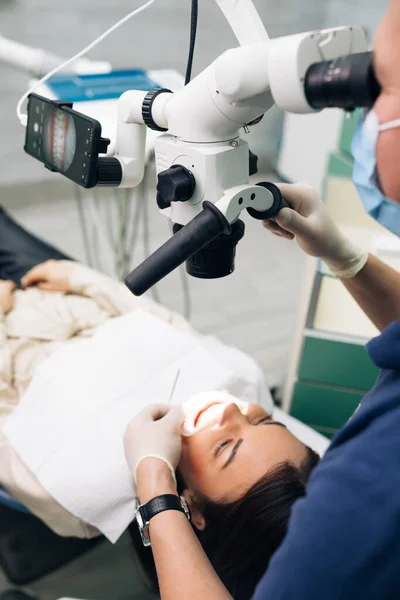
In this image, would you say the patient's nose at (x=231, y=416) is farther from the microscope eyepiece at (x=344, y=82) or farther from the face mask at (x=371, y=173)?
the microscope eyepiece at (x=344, y=82)

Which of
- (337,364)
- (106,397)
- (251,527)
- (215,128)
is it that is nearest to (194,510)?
(251,527)

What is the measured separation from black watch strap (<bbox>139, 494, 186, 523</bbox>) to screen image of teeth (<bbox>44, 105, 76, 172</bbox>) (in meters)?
0.53

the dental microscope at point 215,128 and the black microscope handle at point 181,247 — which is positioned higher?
the dental microscope at point 215,128

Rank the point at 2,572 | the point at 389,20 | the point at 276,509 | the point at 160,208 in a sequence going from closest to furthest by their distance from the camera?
1. the point at 389,20
2. the point at 160,208
3. the point at 276,509
4. the point at 2,572

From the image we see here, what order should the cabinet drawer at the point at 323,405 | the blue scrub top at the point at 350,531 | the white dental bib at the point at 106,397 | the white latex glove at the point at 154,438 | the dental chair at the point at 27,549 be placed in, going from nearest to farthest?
the blue scrub top at the point at 350,531, the white latex glove at the point at 154,438, the white dental bib at the point at 106,397, the dental chair at the point at 27,549, the cabinet drawer at the point at 323,405

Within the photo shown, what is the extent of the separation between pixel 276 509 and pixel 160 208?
60 cm

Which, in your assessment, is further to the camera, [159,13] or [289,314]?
[159,13]

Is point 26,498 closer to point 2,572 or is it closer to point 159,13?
point 2,572

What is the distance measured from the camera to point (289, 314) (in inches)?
98.2

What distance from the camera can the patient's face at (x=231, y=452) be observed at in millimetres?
1022

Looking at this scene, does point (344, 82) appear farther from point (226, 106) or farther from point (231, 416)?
point (231, 416)

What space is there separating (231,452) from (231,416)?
0.07m

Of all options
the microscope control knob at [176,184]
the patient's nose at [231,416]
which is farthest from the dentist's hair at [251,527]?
the microscope control knob at [176,184]

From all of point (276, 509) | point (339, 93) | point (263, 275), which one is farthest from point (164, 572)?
point (263, 275)
